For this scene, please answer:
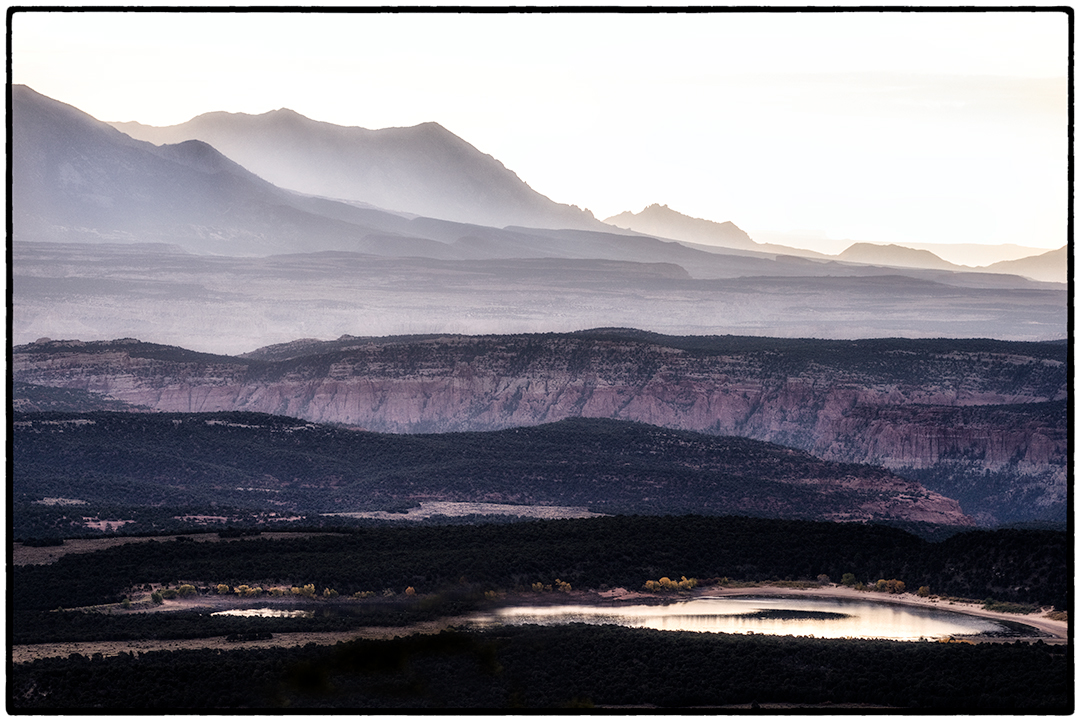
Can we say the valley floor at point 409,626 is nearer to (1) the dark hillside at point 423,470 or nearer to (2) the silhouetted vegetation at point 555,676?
(2) the silhouetted vegetation at point 555,676

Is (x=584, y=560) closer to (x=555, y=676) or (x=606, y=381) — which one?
(x=555, y=676)

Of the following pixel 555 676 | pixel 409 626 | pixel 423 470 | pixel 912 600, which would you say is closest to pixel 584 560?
pixel 912 600

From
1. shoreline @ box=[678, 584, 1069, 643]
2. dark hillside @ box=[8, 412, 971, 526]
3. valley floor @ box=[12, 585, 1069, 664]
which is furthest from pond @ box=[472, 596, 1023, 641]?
dark hillside @ box=[8, 412, 971, 526]

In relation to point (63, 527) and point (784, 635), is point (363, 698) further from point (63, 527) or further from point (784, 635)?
point (63, 527)

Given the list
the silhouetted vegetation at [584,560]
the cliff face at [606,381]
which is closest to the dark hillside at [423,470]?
the cliff face at [606,381]

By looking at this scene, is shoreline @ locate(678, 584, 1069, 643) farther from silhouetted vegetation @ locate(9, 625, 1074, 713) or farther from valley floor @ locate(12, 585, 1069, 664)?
silhouetted vegetation @ locate(9, 625, 1074, 713)
